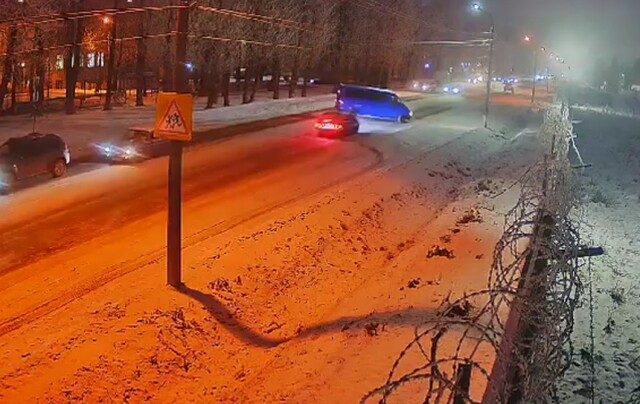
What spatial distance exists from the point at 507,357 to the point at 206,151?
24294mm

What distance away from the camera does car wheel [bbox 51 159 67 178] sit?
22.7 meters

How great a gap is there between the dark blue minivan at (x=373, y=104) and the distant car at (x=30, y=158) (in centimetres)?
2375

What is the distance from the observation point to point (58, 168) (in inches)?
899

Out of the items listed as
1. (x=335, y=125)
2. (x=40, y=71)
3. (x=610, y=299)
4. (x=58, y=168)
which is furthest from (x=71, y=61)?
(x=610, y=299)

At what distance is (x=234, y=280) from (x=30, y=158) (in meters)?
11.3

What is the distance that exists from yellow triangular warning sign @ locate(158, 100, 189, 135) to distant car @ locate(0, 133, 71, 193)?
409 inches

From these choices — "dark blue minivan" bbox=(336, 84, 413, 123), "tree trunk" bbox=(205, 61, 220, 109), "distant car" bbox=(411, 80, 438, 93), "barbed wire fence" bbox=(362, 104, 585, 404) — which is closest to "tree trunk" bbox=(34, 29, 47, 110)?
"tree trunk" bbox=(205, 61, 220, 109)

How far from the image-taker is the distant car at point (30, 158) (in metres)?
20.7

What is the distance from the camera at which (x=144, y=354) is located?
1008 centimetres

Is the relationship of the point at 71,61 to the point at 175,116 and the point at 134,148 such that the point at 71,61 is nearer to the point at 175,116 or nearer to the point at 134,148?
the point at 134,148

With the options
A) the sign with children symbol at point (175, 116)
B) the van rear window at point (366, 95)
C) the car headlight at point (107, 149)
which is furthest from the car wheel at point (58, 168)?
the van rear window at point (366, 95)

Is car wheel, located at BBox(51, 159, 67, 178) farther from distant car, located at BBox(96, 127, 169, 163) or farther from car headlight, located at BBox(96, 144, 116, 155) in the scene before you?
car headlight, located at BBox(96, 144, 116, 155)

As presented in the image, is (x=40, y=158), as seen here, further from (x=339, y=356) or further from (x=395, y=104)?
(x=395, y=104)

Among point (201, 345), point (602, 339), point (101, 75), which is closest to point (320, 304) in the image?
point (201, 345)
